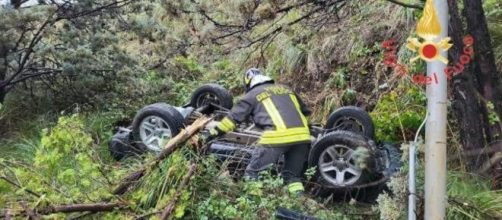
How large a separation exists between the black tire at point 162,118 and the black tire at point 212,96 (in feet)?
3.35

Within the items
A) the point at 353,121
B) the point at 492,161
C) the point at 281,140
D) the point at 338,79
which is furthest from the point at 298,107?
the point at 338,79

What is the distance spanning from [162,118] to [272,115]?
4.92 feet

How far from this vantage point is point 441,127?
381 cm

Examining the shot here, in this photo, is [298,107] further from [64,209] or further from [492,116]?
[64,209]

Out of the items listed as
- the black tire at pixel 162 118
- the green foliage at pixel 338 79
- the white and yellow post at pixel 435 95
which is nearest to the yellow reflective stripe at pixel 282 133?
the black tire at pixel 162 118

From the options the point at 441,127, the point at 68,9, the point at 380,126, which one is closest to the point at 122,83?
the point at 68,9

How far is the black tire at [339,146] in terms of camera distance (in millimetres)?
6168

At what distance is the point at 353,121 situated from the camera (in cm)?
724

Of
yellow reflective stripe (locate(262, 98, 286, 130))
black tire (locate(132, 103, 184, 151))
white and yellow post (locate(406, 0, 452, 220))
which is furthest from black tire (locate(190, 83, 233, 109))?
white and yellow post (locate(406, 0, 452, 220))

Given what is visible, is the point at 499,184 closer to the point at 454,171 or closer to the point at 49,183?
the point at 454,171

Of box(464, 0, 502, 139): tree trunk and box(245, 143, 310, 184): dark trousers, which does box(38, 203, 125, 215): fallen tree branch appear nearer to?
box(245, 143, 310, 184): dark trousers

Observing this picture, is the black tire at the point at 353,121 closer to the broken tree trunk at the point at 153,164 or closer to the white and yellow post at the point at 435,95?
the broken tree trunk at the point at 153,164

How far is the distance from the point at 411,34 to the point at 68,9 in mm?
5105

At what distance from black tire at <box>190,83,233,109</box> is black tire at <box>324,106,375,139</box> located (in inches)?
57.6
